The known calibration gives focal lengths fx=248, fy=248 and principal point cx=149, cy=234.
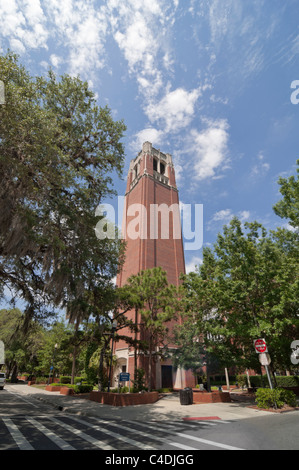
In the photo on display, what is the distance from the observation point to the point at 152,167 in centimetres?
4744

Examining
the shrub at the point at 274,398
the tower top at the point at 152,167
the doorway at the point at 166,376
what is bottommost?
the doorway at the point at 166,376

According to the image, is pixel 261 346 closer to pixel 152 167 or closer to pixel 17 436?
pixel 17 436

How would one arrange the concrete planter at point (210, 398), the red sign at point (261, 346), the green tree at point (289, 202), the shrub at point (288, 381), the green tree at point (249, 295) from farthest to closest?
the shrub at point (288, 381) < the green tree at point (289, 202) < the concrete planter at point (210, 398) < the green tree at point (249, 295) < the red sign at point (261, 346)

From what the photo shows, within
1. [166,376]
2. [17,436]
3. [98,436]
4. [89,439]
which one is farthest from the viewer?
[166,376]

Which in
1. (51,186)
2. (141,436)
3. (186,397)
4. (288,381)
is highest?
(51,186)

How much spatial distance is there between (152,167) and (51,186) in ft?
125

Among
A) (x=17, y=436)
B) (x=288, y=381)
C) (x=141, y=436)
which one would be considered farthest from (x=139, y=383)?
(x=17, y=436)

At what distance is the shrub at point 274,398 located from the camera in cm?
1293

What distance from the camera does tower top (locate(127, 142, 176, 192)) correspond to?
4662 centimetres

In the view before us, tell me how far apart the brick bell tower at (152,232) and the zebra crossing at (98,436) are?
887 inches

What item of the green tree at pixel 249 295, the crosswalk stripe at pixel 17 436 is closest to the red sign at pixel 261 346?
the green tree at pixel 249 295

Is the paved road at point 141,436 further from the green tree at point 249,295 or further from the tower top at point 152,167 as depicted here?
the tower top at point 152,167

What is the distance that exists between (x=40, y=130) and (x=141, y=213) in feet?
104
